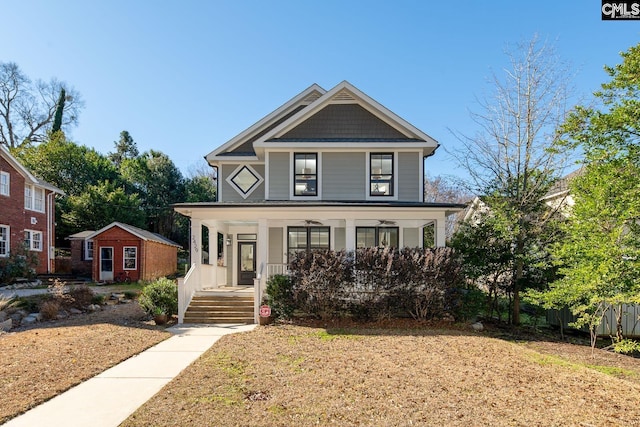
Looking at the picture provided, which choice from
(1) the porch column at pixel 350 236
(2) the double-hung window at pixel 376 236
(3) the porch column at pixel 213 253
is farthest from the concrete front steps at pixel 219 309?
(2) the double-hung window at pixel 376 236

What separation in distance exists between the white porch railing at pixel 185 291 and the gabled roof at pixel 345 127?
5140mm

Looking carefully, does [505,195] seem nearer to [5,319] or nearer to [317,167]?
[317,167]

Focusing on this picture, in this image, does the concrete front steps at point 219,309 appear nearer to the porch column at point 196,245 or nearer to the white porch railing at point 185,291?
the white porch railing at point 185,291

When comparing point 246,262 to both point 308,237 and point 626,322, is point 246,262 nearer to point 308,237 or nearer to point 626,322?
point 308,237

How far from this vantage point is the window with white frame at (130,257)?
72.3 ft

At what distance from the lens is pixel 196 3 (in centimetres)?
1277

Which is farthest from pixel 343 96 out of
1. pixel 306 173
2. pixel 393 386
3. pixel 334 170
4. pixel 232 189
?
pixel 393 386

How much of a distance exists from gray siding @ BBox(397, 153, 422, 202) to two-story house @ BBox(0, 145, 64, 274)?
17722 millimetres

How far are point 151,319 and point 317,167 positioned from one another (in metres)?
7.45

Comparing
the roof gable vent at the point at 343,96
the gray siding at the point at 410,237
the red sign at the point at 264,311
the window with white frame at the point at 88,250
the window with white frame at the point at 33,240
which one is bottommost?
the red sign at the point at 264,311

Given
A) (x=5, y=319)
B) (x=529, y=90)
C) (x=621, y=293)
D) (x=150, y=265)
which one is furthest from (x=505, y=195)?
(x=150, y=265)

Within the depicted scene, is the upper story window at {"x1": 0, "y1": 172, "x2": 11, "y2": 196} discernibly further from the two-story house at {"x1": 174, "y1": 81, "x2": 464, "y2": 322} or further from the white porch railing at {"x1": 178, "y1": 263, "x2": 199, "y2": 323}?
the white porch railing at {"x1": 178, "y1": 263, "x2": 199, "y2": 323}

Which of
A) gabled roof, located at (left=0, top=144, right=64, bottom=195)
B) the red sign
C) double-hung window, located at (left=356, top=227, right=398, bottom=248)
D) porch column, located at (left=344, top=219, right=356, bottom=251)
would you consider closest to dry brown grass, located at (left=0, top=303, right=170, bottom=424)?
the red sign

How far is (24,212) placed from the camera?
20797mm
